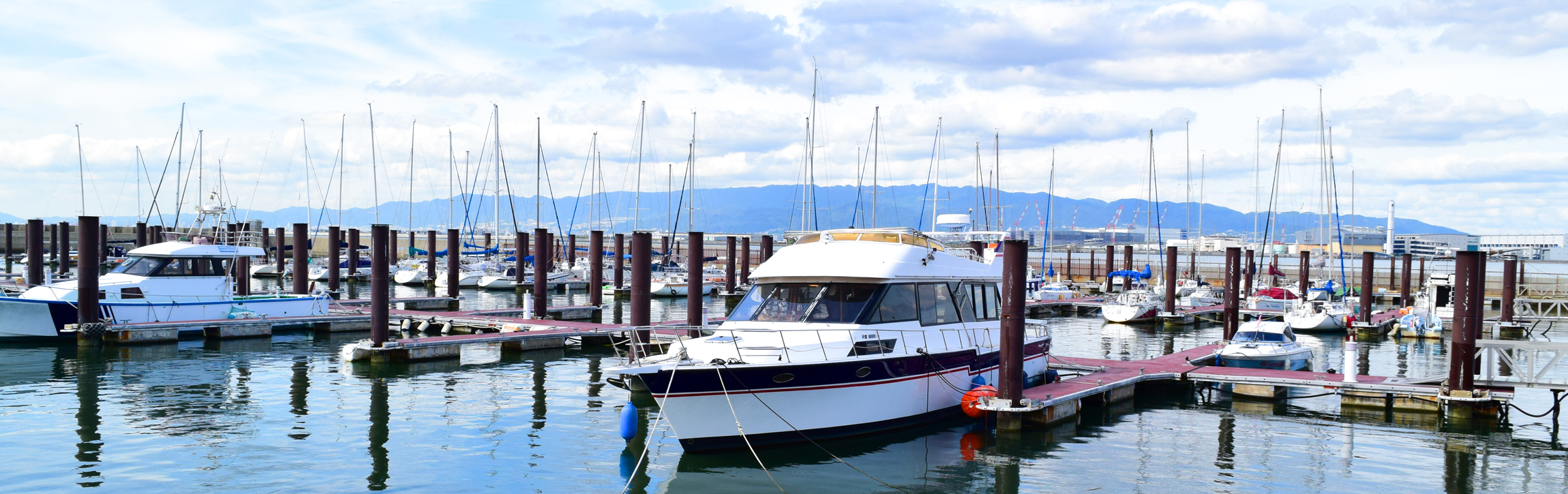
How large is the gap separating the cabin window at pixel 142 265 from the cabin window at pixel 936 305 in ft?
79.6

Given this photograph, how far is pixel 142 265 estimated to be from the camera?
31453mm

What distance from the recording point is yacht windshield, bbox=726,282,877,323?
1781 centimetres

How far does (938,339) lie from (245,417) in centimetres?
1249

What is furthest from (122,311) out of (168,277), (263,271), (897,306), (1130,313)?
(263,271)

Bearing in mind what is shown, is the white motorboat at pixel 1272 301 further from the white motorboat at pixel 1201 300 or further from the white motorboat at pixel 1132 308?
the white motorboat at pixel 1132 308

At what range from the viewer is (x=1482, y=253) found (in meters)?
21.6

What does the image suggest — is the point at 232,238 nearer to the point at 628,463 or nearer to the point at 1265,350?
the point at 628,463

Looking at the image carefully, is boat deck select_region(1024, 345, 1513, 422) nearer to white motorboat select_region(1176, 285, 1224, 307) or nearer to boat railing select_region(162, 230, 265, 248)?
boat railing select_region(162, 230, 265, 248)

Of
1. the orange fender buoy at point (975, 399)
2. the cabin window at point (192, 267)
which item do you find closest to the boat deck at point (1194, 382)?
the orange fender buoy at point (975, 399)

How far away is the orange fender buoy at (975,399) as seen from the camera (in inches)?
725

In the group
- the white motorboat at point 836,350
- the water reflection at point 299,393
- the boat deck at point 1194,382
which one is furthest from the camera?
the boat deck at point 1194,382

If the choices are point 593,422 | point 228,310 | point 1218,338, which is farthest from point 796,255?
point 1218,338

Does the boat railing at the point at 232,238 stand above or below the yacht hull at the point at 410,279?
above

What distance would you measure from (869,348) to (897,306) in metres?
1.38
